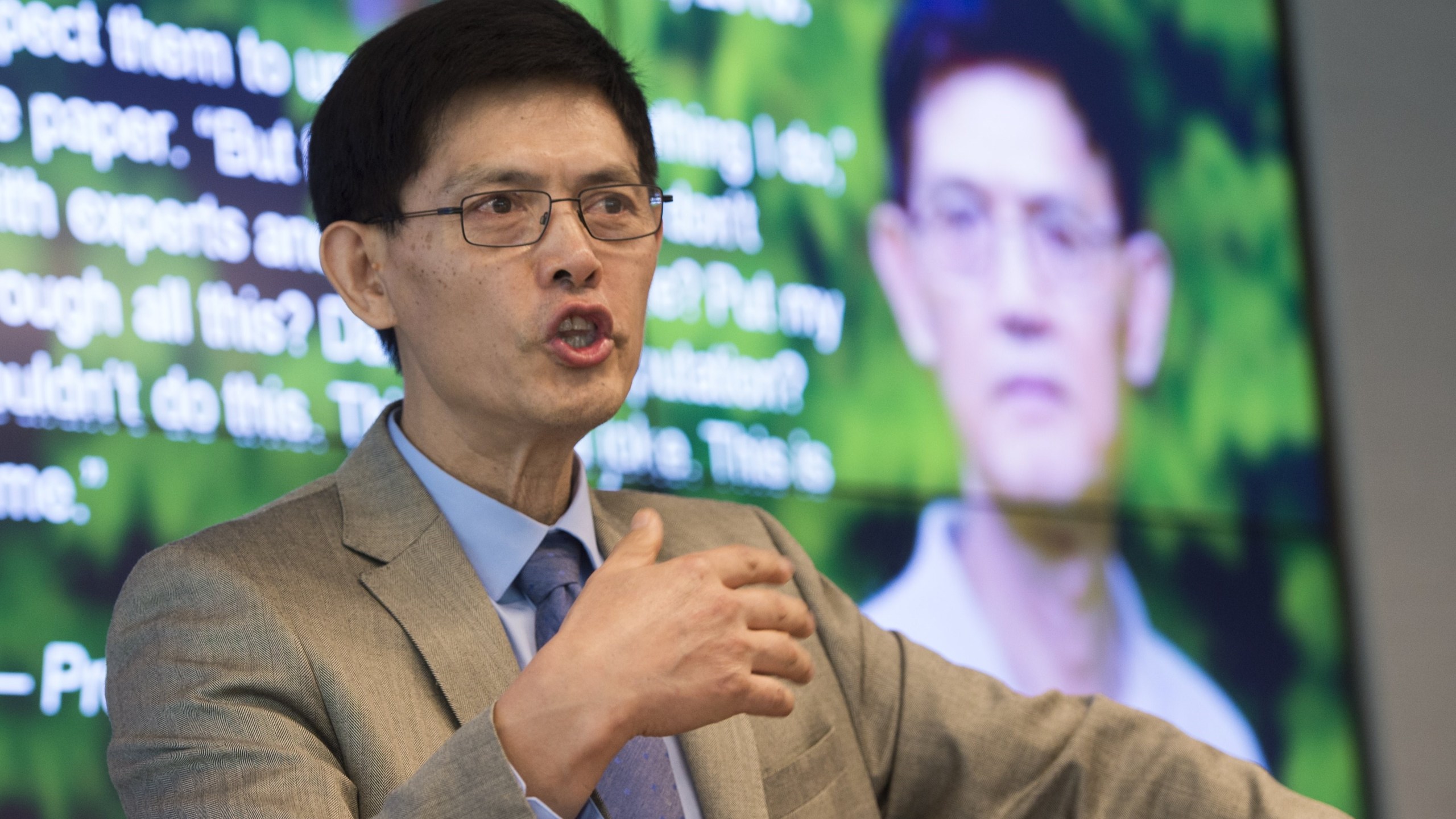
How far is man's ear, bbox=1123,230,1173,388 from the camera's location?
3.35 m

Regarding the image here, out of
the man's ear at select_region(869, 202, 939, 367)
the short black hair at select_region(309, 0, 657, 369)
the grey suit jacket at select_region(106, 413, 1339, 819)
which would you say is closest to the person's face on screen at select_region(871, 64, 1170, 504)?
the man's ear at select_region(869, 202, 939, 367)

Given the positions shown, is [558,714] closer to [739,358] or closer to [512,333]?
[512,333]

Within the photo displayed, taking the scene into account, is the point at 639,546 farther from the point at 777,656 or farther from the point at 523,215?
the point at 523,215

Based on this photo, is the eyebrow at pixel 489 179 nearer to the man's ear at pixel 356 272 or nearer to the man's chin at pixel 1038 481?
the man's ear at pixel 356 272

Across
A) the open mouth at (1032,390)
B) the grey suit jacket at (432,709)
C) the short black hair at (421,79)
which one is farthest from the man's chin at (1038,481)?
the short black hair at (421,79)

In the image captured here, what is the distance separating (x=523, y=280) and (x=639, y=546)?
39cm

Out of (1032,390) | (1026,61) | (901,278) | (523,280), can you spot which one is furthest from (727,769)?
(1026,61)

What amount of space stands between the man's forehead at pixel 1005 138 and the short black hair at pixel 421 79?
148cm

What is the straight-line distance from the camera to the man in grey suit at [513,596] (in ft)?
4.44

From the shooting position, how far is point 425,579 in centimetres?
164

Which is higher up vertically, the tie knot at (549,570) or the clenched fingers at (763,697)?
the tie knot at (549,570)

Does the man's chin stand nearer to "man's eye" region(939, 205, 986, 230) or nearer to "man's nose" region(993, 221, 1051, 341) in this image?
"man's nose" region(993, 221, 1051, 341)

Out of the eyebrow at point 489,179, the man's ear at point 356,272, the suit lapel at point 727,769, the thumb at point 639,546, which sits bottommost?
the suit lapel at point 727,769

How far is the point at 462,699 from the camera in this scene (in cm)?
154
